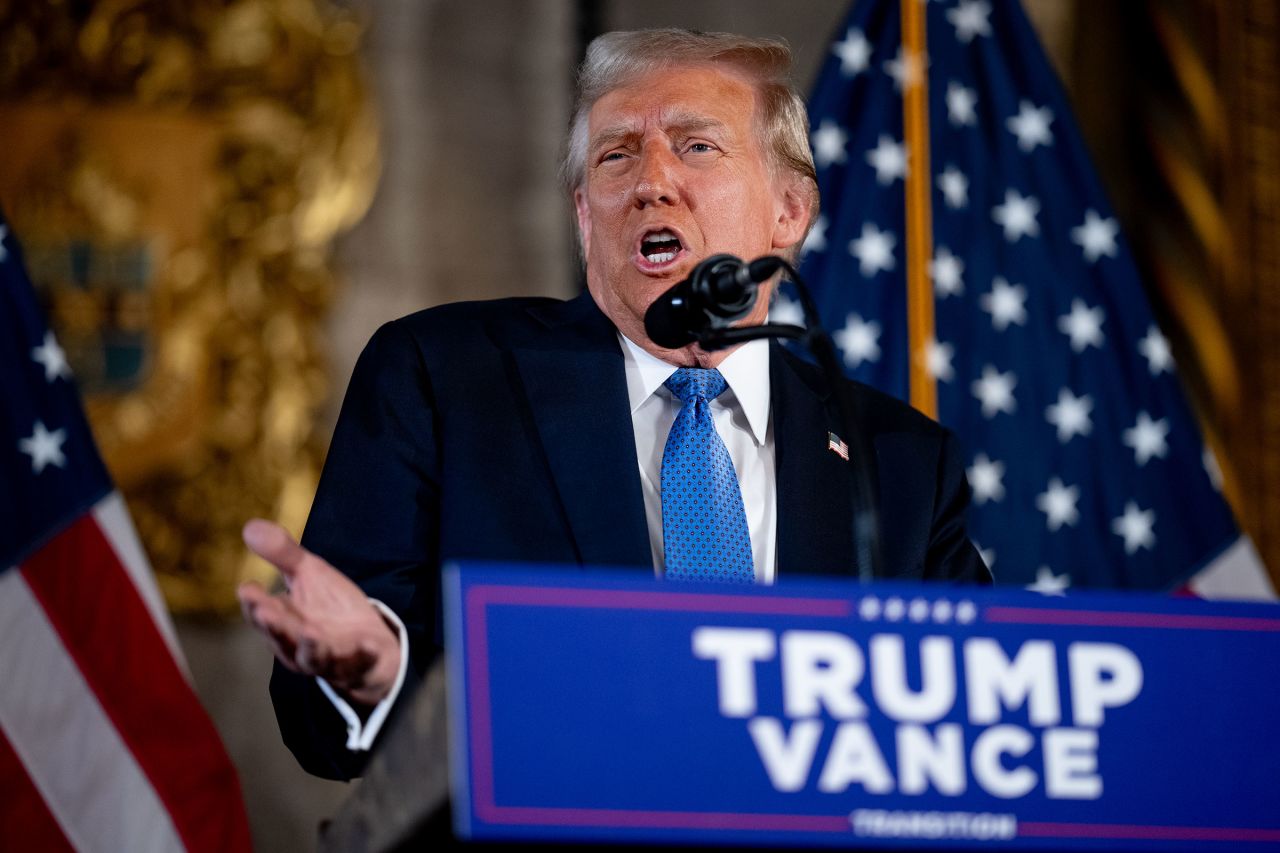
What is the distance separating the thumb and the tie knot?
2.95ft

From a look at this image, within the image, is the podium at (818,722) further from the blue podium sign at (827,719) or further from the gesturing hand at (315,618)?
the gesturing hand at (315,618)

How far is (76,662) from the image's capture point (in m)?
3.12

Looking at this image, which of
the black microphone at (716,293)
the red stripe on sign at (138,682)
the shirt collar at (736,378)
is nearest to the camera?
the black microphone at (716,293)

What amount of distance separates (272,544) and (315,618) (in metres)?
0.09

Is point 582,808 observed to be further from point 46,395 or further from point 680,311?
point 46,395

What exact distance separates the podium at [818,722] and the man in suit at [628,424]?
0.52 metres

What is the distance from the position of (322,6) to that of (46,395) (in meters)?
1.57

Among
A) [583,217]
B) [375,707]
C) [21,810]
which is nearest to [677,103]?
[583,217]

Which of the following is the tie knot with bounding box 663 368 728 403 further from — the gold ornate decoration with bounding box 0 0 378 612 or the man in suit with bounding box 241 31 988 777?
the gold ornate decoration with bounding box 0 0 378 612

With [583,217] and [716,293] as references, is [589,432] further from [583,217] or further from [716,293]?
[583,217]

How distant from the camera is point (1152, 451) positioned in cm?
385

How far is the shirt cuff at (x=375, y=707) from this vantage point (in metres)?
1.57

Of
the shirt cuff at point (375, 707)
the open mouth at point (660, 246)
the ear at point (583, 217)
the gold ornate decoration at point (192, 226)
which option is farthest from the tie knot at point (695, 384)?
the gold ornate decoration at point (192, 226)

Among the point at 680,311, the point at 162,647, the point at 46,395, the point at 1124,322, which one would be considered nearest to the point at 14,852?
the point at 162,647
